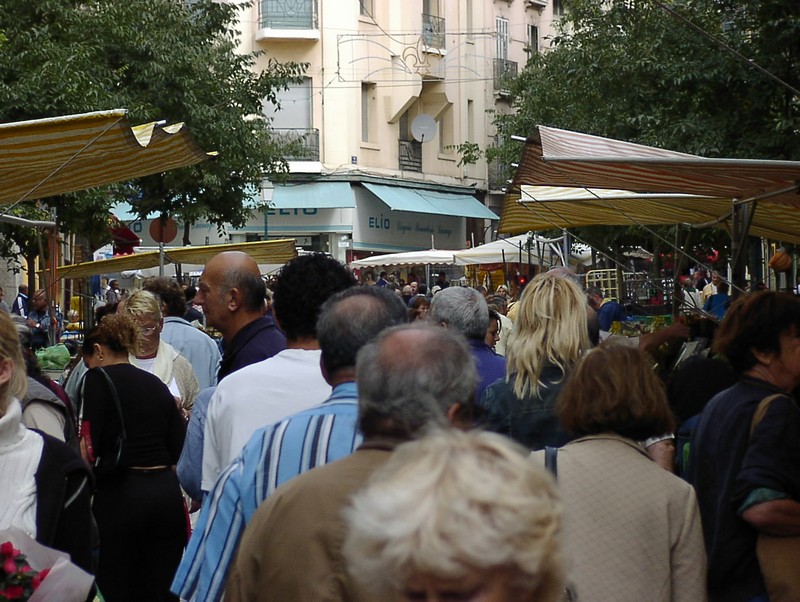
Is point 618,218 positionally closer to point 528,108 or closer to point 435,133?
point 528,108

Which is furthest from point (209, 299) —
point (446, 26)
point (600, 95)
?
point (446, 26)

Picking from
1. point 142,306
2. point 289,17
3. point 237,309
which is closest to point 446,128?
point 289,17

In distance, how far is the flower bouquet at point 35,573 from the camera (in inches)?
139

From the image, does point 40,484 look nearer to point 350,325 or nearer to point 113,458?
point 350,325

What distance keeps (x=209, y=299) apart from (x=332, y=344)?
7.08ft

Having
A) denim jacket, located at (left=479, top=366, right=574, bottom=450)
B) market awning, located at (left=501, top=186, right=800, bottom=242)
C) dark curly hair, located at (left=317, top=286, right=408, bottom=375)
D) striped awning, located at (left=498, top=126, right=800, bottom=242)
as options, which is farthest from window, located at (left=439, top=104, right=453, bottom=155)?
dark curly hair, located at (left=317, top=286, right=408, bottom=375)

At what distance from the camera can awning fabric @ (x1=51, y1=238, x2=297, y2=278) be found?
18.1m

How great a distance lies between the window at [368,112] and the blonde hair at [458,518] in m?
41.5

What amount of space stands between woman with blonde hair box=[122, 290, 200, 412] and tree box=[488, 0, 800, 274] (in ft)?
21.4

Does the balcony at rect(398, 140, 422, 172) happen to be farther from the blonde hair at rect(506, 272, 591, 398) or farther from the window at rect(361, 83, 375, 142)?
the blonde hair at rect(506, 272, 591, 398)

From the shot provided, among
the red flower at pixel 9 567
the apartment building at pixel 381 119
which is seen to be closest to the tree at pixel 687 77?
the red flower at pixel 9 567

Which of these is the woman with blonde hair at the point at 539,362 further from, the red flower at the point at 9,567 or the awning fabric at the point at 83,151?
the awning fabric at the point at 83,151

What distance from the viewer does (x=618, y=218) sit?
12.3 meters

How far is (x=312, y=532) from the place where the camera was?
2.81 metres
